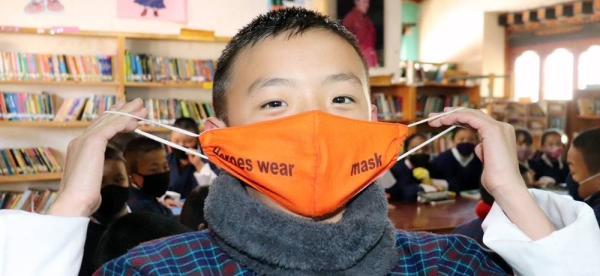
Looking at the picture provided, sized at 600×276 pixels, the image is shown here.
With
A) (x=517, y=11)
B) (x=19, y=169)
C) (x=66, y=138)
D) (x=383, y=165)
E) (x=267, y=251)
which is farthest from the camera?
(x=517, y=11)

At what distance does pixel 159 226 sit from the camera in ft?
5.91

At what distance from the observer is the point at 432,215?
145 inches

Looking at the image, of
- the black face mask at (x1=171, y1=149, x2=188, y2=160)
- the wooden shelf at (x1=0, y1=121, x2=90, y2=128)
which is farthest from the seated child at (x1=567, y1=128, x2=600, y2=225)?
the wooden shelf at (x1=0, y1=121, x2=90, y2=128)

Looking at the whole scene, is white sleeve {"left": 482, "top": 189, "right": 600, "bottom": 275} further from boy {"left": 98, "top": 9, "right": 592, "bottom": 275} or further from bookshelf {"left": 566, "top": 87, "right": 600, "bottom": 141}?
bookshelf {"left": 566, "top": 87, "right": 600, "bottom": 141}

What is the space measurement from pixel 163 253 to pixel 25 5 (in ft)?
14.4

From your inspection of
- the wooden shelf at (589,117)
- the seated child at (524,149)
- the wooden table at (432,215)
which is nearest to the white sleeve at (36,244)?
the wooden table at (432,215)

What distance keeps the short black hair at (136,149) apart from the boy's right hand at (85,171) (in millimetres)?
1845

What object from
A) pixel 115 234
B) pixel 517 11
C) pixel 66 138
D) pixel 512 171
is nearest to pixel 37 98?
pixel 66 138

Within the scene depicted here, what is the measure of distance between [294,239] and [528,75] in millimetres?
9260

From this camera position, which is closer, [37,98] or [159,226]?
[159,226]

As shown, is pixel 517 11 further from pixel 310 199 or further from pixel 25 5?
pixel 310 199

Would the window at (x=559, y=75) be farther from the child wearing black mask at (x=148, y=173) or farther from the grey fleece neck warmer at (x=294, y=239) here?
the grey fleece neck warmer at (x=294, y=239)

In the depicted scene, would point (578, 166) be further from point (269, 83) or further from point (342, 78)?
point (269, 83)

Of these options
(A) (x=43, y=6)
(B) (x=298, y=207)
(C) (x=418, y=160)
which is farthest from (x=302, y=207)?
(A) (x=43, y=6)
